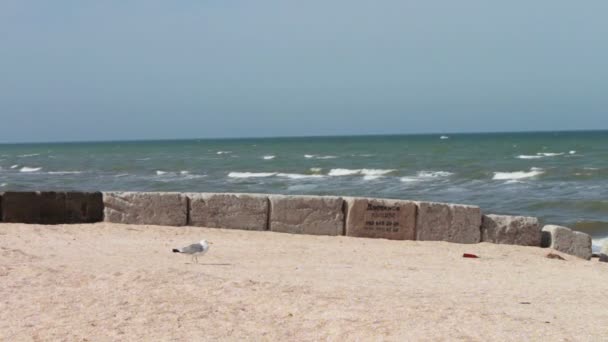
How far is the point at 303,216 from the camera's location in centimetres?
1173

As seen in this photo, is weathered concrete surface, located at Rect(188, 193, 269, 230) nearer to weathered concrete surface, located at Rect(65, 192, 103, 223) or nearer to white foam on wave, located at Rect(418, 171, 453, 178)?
weathered concrete surface, located at Rect(65, 192, 103, 223)

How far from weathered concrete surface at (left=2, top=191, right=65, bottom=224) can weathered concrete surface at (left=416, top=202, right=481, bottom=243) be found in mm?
5324

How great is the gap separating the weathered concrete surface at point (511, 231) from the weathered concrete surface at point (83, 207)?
223 inches

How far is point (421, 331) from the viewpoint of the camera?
5.89m

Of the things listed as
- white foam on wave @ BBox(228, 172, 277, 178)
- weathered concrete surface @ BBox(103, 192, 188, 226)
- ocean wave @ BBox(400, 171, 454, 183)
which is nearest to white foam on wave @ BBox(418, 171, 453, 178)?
ocean wave @ BBox(400, 171, 454, 183)

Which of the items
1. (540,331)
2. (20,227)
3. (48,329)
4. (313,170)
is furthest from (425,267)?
(313,170)

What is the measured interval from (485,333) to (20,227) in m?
7.61

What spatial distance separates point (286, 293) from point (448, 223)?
201 inches

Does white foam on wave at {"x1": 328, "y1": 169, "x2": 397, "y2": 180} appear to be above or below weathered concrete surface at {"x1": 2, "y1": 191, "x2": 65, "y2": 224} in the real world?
below

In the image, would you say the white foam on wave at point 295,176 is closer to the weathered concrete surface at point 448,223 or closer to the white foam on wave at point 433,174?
the white foam on wave at point 433,174

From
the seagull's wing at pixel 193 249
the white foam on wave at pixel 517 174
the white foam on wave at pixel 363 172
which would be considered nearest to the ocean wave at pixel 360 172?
the white foam on wave at pixel 363 172

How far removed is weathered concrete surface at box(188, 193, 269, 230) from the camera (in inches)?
467

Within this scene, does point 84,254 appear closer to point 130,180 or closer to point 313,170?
point 130,180

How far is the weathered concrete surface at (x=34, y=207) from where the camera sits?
39.6 feet
